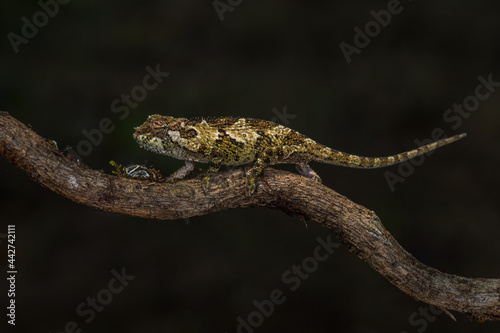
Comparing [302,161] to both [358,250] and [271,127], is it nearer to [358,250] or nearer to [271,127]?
[271,127]

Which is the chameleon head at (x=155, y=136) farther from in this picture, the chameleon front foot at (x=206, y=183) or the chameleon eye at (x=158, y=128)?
the chameleon front foot at (x=206, y=183)

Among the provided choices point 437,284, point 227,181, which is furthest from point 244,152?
point 437,284

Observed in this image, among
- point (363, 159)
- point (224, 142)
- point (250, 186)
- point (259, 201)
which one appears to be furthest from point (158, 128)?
point (363, 159)

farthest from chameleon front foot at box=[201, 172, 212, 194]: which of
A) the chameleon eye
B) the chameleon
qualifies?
the chameleon eye

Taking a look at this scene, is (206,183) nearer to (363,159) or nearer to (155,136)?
(155,136)

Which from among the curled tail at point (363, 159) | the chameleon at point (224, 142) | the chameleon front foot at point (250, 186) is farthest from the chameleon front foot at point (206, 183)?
the curled tail at point (363, 159)

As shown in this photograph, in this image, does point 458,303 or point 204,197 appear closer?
point 204,197
